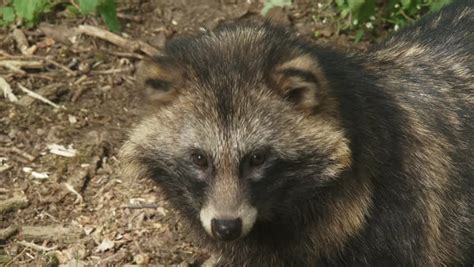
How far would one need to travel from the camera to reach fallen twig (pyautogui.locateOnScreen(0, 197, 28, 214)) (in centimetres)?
634

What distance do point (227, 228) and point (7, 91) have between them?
128 inches

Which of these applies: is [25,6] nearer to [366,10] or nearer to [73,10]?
[73,10]

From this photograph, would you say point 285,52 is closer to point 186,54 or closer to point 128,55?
point 186,54

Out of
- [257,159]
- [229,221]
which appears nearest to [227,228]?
[229,221]

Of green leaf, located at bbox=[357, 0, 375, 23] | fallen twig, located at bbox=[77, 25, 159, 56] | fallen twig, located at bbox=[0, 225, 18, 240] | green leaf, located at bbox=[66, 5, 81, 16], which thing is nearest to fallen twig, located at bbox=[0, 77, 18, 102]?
fallen twig, located at bbox=[77, 25, 159, 56]

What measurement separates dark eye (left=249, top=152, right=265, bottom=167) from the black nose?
311 millimetres

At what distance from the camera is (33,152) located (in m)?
6.81

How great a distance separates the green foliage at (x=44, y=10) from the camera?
Result: 6.86 meters

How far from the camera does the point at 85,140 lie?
6.93 metres

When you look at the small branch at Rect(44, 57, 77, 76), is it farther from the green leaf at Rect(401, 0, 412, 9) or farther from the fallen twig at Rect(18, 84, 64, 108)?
the green leaf at Rect(401, 0, 412, 9)

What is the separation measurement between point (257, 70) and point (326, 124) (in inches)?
18.6

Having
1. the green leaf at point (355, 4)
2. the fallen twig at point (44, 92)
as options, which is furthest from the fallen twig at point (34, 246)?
the green leaf at point (355, 4)

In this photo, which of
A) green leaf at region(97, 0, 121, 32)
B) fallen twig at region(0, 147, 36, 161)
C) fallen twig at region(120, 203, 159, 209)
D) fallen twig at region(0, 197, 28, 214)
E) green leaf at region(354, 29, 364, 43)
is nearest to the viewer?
fallen twig at region(0, 197, 28, 214)

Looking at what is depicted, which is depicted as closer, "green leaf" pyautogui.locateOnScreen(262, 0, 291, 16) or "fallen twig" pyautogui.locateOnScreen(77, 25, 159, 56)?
"green leaf" pyautogui.locateOnScreen(262, 0, 291, 16)
